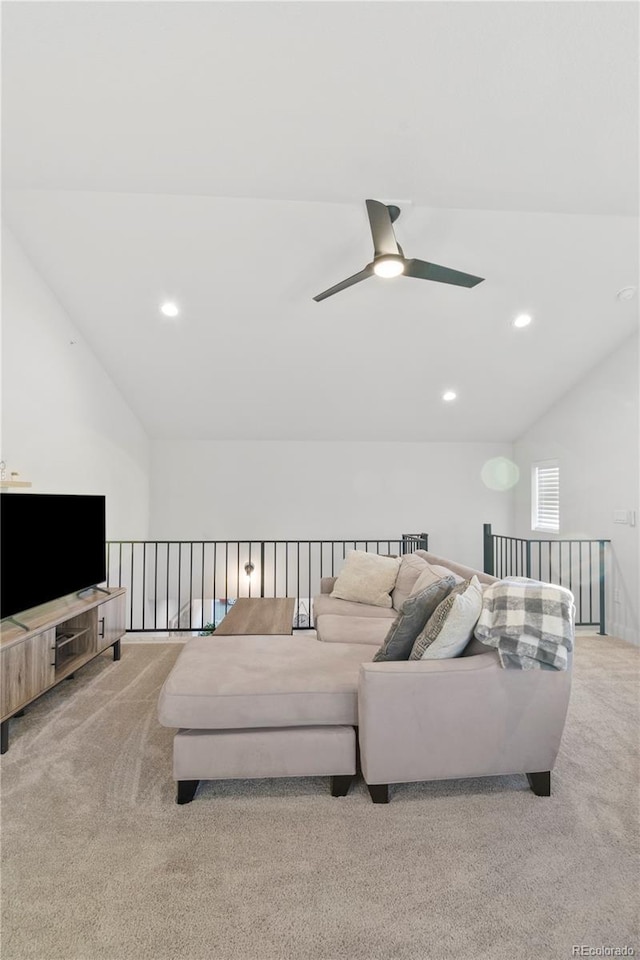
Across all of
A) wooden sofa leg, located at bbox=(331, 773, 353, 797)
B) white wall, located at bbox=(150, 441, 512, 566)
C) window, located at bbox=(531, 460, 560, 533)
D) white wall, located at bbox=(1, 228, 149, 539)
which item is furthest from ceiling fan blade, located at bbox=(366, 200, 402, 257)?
white wall, located at bbox=(150, 441, 512, 566)

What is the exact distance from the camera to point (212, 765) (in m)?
1.96

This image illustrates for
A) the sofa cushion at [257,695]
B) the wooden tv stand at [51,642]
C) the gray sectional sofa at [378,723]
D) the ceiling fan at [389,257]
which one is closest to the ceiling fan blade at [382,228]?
the ceiling fan at [389,257]

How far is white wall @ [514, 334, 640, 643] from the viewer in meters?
4.60

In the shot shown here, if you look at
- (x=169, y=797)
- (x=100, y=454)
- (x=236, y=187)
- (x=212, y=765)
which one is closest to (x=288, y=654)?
(x=212, y=765)

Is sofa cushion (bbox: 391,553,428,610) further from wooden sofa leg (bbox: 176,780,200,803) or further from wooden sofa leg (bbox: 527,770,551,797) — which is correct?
wooden sofa leg (bbox: 176,780,200,803)

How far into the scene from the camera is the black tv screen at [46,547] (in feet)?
9.24

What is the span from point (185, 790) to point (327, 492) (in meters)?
5.37

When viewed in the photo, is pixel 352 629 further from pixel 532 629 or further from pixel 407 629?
pixel 532 629

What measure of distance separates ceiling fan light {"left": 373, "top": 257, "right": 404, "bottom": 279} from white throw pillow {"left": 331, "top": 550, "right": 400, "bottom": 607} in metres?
2.39

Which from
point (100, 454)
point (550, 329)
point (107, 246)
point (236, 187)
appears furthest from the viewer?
point (100, 454)

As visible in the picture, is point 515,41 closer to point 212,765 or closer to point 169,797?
point 212,765

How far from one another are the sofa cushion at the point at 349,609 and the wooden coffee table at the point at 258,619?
0.80 feet

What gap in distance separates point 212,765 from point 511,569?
4.93 meters

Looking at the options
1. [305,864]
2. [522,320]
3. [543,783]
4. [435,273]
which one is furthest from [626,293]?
[305,864]
